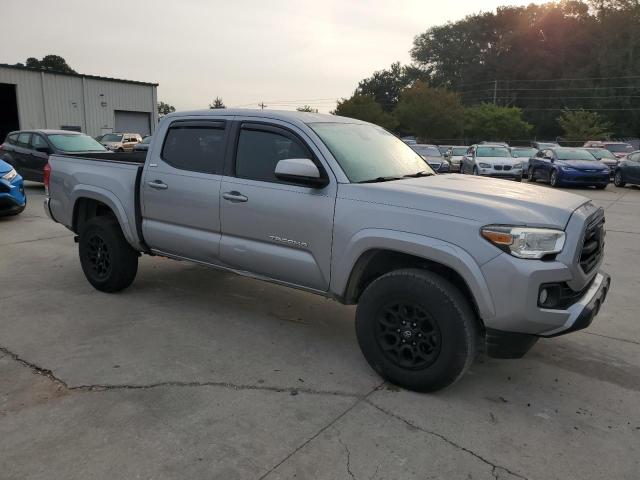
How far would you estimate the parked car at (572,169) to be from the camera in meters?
17.8

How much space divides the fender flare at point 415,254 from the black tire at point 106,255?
2.55m

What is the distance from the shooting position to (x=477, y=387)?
3.66 meters

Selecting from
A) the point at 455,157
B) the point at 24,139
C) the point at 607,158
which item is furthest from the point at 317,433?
the point at 455,157

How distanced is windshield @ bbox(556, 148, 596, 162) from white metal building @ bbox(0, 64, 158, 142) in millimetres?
28510

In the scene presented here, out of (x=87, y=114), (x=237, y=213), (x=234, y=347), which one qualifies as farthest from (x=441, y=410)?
(x=87, y=114)

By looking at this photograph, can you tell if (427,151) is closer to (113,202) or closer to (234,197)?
(113,202)

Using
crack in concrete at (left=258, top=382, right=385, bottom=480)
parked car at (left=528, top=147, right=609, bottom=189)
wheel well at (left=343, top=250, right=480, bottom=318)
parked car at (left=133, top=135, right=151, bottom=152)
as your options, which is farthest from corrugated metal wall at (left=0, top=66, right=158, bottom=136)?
crack in concrete at (left=258, top=382, right=385, bottom=480)

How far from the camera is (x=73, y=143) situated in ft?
46.7

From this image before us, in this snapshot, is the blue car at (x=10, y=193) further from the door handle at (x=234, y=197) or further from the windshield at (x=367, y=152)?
the windshield at (x=367, y=152)

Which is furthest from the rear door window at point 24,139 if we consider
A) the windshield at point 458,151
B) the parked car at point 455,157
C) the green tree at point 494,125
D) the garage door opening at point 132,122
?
the green tree at point 494,125

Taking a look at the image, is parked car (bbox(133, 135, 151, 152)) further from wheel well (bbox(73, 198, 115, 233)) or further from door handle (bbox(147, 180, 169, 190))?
wheel well (bbox(73, 198, 115, 233))

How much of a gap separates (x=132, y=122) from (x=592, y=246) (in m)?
38.3

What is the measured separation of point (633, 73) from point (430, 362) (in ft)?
229

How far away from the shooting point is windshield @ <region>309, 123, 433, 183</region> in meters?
4.02
